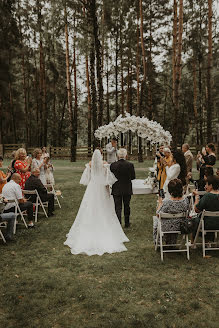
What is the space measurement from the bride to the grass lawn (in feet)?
0.94

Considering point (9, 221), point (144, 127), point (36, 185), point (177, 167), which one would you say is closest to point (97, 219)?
point (9, 221)

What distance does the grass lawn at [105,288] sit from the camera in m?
3.70

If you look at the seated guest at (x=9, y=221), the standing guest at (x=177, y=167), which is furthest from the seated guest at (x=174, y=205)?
the seated guest at (x=9, y=221)

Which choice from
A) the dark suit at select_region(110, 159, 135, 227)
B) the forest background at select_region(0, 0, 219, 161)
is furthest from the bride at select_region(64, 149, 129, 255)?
the forest background at select_region(0, 0, 219, 161)

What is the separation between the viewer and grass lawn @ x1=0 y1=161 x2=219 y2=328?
146 inches

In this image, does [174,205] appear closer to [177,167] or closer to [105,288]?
[177,167]

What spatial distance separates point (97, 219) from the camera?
6664 millimetres

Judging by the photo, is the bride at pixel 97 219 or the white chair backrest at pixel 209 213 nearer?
the white chair backrest at pixel 209 213

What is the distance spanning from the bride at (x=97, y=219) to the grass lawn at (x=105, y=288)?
0.94ft

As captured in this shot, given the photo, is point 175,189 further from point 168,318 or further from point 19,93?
point 19,93

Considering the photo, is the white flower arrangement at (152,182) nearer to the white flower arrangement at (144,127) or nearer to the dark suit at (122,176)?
the white flower arrangement at (144,127)

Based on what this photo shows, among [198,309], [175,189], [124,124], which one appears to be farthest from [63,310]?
[124,124]

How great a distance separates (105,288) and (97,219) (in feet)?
7.44

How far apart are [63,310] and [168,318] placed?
1248 mm
